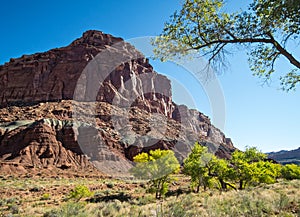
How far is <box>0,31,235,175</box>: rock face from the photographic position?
214 ft

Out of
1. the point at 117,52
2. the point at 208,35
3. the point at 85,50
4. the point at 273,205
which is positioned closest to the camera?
the point at 208,35

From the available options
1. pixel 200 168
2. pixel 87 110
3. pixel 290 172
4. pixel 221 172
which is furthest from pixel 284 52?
pixel 87 110

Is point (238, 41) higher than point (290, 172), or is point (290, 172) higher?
point (238, 41)

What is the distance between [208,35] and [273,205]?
6653 millimetres

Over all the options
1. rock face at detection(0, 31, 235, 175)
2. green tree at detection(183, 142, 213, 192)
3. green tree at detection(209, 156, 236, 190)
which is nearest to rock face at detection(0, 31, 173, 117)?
rock face at detection(0, 31, 235, 175)

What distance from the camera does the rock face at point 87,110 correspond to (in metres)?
65.2

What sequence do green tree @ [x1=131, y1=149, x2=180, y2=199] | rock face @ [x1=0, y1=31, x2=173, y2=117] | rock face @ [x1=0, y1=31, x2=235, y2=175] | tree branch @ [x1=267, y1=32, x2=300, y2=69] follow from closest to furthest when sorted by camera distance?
tree branch @ [x1=267, y1=32, x2=300, y2=69] < green tree @ [x1=131, y1=149, x2=180, y2=199] < rock face @ [x1=0, y1=31, x2=235, y2=175] < rock face @ [x1=0, y1=31, x2=173, y2=117]

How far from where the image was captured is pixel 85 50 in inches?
4759

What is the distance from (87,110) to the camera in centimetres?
9419

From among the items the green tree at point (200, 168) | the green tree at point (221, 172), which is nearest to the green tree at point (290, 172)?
the green tree at point (221, 172)

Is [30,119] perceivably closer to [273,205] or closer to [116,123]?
[116,123]

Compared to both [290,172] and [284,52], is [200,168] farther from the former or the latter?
[290,172]

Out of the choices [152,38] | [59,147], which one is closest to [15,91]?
[59,147]

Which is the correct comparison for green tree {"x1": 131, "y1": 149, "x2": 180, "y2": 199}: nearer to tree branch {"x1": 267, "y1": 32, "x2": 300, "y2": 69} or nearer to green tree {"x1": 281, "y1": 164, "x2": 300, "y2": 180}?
tree branch {"x1": 267, "y1": 32, "x2": 300, "y2": 69}
